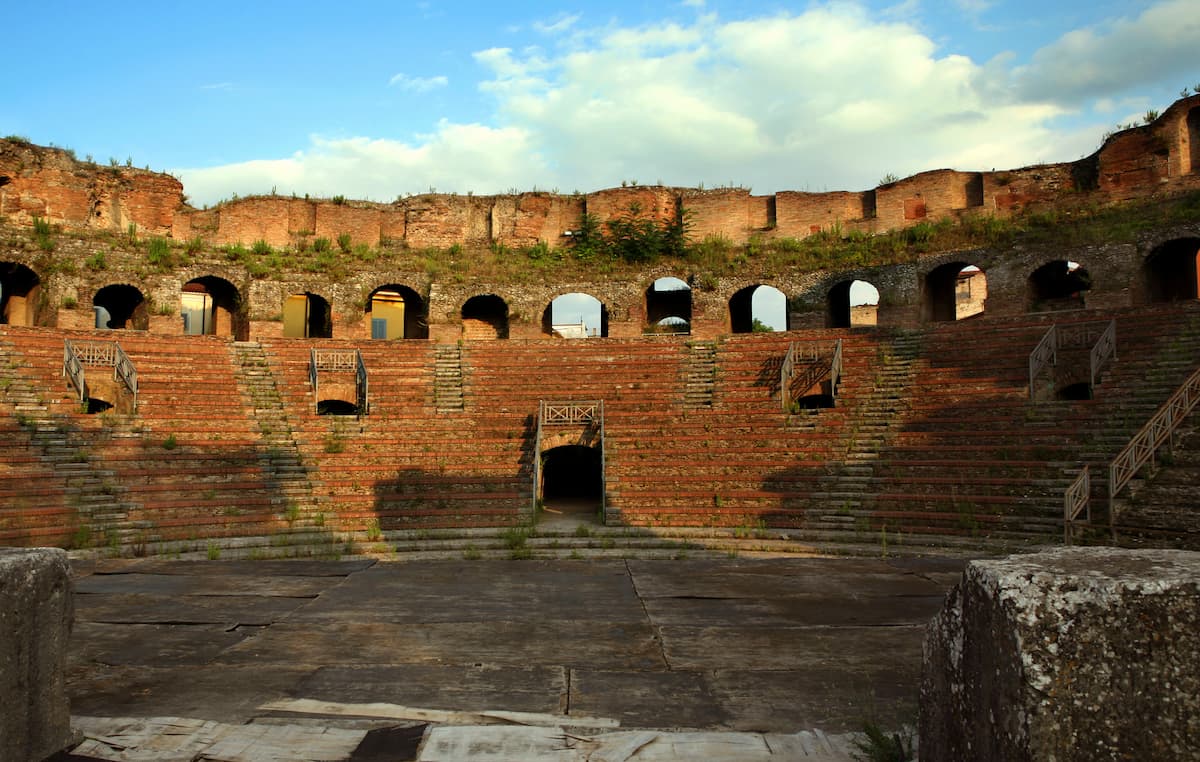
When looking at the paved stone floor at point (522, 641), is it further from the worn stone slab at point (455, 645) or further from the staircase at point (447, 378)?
the staircase at point (447, 378)

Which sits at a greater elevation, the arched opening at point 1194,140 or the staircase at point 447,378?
the arched opening at point 1194,140

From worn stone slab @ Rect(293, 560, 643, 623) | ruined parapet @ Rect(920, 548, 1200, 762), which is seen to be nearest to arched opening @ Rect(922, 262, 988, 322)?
worn stone slab @ Rect(293, 560, 643, 623)

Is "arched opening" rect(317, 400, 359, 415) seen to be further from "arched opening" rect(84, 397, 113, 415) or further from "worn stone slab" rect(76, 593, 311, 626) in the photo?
"worn stone slab" rect(76, 593, 311, 626)

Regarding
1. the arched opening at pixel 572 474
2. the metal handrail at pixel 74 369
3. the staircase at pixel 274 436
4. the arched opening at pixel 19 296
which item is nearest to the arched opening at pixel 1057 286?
the arched opening at pixel 572 474

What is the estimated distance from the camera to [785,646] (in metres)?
6.07

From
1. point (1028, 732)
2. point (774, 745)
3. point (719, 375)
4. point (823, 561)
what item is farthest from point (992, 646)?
point (719, 375)

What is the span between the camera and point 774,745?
13.5 feet

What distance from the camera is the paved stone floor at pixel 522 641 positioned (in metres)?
4.82

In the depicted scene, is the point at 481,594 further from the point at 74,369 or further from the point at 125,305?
the point at 125,305

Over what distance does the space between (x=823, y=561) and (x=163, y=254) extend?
2258 cm

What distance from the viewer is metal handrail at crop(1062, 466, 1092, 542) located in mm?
11418

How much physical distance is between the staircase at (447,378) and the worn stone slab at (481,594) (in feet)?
31.1

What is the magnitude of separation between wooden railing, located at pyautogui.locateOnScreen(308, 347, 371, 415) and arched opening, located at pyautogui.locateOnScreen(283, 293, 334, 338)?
8836 millimetres

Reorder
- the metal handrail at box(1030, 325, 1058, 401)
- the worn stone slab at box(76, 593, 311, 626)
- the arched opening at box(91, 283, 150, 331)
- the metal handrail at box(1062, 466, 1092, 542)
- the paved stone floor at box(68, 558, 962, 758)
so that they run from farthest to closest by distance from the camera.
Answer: the arched opening at box(91, 283, 150, 331) → the metal handrail at box(1030, 325, 1058, 401) → the metal handrail at box(1062, 466, 1092, 542) → the worn stone slab at box(76, 593, 311, 626) → the paved stone floor at box(68, 558, 962, 758)
